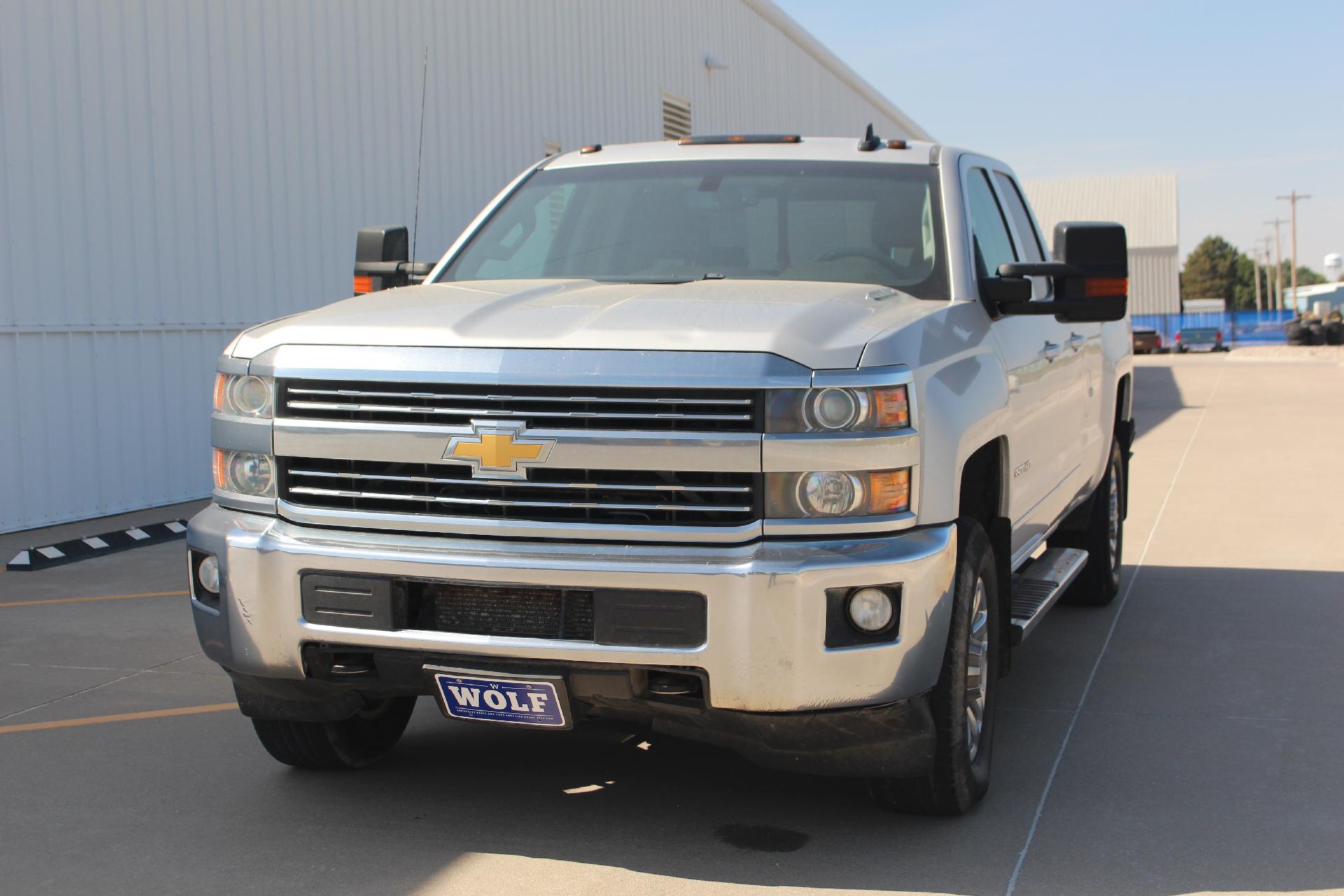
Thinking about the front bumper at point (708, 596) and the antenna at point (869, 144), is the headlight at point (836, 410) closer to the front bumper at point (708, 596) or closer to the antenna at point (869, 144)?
the front bumper at point (708, 596)

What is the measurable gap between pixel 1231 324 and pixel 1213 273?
85828mm

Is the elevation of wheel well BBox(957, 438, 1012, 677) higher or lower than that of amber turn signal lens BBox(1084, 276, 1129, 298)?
lower

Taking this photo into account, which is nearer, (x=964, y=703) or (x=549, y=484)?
(x=549, y=484)

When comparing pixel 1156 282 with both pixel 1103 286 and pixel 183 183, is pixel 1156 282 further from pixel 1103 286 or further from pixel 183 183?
pixel 1103 286

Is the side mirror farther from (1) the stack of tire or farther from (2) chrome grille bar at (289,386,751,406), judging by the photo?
(1) the stack of tire

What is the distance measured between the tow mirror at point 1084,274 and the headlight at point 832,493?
4.41 feet

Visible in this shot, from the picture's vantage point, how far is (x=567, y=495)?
11.8ft

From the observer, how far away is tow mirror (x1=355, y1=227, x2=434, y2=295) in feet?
17.5

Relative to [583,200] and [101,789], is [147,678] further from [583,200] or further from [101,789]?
[583,200]

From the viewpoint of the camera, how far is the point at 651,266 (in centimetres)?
489

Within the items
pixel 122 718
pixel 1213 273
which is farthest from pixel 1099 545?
pixel 1213 273

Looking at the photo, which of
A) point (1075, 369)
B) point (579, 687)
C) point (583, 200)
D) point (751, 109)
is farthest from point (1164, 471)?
point (751, 109)

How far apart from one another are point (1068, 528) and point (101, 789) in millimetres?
4790

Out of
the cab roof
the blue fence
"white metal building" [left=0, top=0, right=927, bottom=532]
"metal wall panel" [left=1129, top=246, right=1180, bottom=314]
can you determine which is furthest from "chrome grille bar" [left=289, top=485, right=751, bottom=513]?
"metal wall panel" [left=1129, top=246, right=1180, bottom=314]
